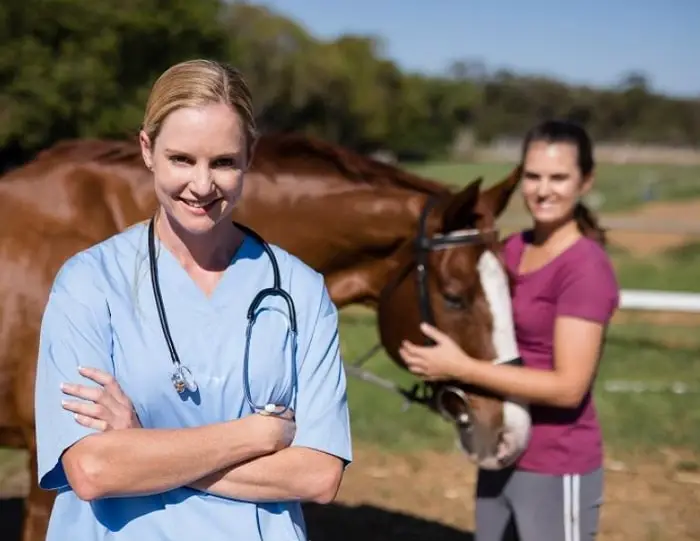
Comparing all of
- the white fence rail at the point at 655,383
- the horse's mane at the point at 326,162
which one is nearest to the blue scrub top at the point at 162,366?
the horse's mane at the point at 326,162

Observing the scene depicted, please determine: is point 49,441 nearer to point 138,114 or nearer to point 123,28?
point 138,114

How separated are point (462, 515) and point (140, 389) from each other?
3626 millimetres

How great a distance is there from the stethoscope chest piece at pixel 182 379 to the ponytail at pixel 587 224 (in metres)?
1.57

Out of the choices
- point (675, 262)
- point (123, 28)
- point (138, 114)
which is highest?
point (123, 28)

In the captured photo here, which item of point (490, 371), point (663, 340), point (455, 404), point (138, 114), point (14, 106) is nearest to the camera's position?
point (490, 371)

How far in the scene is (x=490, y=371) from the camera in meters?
2.52

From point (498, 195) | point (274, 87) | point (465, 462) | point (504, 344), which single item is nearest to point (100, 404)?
point (504, 344)

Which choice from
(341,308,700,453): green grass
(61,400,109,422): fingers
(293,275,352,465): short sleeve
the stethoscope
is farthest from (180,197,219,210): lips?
(341,308,700,453): green grass

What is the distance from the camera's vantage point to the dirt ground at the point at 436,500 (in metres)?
4.54

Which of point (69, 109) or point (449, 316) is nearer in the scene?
point (449, 316)

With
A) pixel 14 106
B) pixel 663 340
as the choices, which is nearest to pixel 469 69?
pixel 14 106

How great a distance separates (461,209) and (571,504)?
1.04m

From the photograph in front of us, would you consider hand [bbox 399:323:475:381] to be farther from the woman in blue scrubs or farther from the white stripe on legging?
the woman in blue scrubs

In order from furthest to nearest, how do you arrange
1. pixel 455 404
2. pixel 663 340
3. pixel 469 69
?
1. pixel 469 69
2. pixel 663 340
3. pixel 455 404
